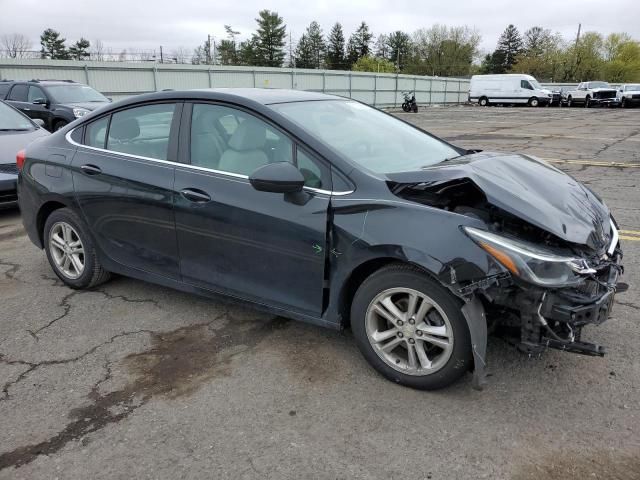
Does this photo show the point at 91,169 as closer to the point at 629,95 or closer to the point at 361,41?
the point at 629,95

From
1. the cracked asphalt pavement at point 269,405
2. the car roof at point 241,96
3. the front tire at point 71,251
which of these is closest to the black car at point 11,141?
the front tire at point 71,251

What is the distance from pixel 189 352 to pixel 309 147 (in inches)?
58.5

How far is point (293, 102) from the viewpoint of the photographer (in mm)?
3525

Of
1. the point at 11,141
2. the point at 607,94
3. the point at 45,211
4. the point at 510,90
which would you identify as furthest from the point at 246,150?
the point at 607,94

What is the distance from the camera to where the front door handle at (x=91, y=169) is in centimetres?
392

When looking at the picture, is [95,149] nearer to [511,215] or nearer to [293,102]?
[293,102]

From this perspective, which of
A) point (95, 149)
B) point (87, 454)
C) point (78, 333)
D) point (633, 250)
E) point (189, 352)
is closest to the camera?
point (87, 454)

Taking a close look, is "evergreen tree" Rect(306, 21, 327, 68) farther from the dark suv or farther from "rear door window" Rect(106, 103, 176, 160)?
"rear door window" Rect(106, 103, 176, 160)

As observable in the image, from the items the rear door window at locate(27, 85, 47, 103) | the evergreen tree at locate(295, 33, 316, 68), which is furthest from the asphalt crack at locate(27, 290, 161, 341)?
the evergreen tree at locate(295, 33, 316, 68)

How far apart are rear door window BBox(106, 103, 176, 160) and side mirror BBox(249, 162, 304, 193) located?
1011mm

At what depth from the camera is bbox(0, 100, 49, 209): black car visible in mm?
6586

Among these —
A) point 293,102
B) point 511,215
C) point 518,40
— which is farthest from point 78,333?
point 518,40

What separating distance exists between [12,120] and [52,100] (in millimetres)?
5328

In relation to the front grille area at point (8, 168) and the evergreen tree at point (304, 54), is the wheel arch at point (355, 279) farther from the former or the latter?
the evergreen tree at point (304, 54)
